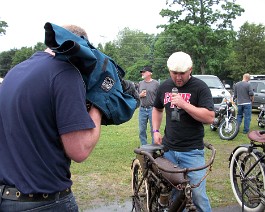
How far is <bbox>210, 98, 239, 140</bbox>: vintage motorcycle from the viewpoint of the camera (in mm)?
10119

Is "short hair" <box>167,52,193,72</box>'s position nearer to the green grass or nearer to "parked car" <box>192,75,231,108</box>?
the green grass

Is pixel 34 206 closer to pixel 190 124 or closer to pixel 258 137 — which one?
pixel 190 124

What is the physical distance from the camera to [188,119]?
140 inches

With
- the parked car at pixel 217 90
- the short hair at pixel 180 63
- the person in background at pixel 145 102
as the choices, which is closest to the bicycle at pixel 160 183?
the short hair at pixel 180 63

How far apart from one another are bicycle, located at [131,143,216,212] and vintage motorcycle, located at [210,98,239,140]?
6.73 meters

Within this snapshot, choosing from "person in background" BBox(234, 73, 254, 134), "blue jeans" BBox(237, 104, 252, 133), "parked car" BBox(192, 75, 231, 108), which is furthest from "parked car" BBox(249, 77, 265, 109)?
"blue jeans" BBox(237, 104, 252, 133)

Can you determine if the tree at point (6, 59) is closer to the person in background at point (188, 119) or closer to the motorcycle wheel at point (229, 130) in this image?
the motorcycle wheel at point (229, 130)

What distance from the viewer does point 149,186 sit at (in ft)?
11.6

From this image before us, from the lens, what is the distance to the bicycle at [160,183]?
9.73 feet

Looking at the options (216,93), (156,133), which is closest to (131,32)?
(216,93)

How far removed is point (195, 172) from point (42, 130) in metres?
2.10

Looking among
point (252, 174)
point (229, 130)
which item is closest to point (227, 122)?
point (229, 130)

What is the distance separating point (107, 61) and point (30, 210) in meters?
0.81

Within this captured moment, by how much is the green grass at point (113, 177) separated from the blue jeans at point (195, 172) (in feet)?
5.10
